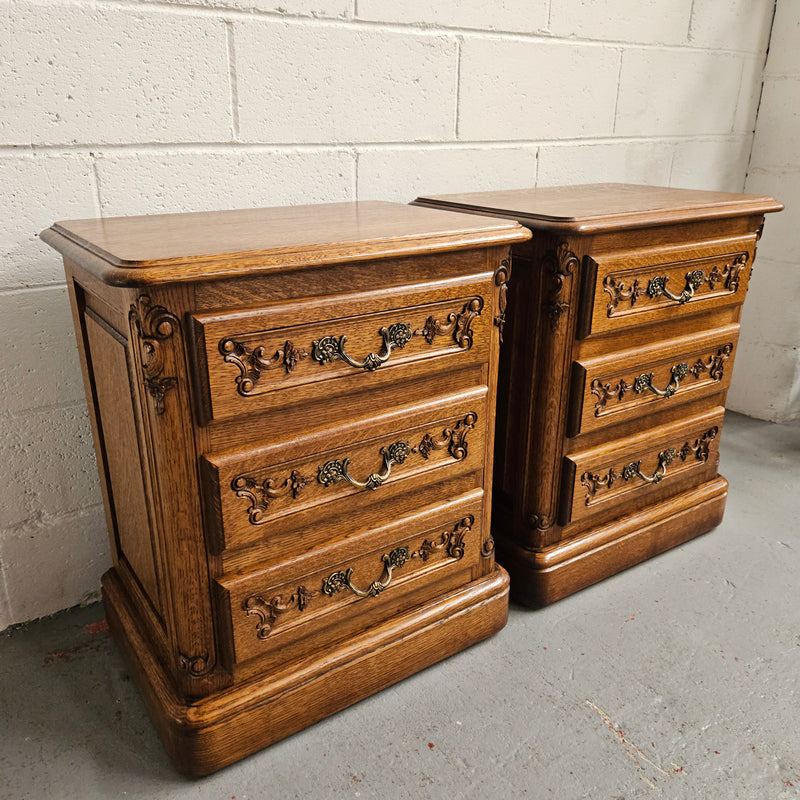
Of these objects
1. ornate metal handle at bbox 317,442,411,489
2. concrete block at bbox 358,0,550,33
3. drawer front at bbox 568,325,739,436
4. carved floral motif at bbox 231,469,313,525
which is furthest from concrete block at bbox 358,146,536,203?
carved floral motif at bbox 231,469,313,525

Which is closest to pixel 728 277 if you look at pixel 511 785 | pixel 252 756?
pixel 511 785

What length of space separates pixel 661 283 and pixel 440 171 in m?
0.66

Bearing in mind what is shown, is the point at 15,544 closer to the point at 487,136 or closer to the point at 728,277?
the point at 487,136

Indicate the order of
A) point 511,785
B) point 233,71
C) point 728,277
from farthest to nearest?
1. point 728,277
2. point 233,71
3. point 511,785

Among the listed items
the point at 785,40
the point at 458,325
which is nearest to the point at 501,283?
the point at 458,325

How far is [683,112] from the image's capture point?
7.50 feet

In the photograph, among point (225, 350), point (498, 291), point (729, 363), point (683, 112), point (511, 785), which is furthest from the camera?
point (683, 112)

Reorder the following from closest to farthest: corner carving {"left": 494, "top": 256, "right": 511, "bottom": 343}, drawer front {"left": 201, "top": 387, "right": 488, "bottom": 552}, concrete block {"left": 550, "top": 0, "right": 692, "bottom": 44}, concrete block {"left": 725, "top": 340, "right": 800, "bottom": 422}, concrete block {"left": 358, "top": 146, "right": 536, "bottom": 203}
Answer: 1. drawer front {"left": 201, "top": 387, "right": 488, "bottom": 552}
2. corner carving {"left": 494, "top": 256, "right": 511, "bottom": 343}
3. concrete block {"left": 358, "top": 146, "right": 536, "bottom": 203}
4. concrete block {"left": 550, "top": 0, "right": 692, "bottom": 44}
5. concrete block {"left": 725, "top": 340, "right": 800, "bottom": 422}

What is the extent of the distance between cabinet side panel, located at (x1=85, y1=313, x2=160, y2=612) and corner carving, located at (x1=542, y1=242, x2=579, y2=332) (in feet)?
2.58

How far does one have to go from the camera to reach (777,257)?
8.28 feet

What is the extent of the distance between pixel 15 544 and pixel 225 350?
2.84ft

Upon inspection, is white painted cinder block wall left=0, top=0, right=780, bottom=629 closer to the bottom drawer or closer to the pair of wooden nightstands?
the pair of wooden nightstands

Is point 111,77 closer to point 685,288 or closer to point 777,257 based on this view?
point 685,288

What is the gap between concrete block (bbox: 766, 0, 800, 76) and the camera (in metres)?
2.35
